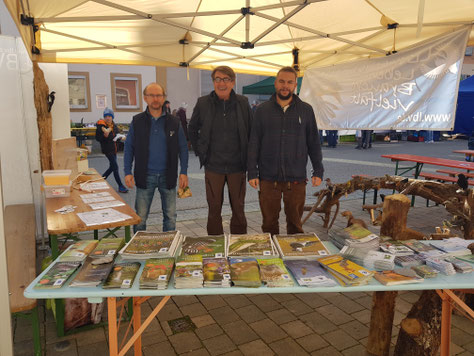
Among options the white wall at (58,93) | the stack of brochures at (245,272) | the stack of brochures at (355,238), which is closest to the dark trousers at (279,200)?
the stack of brochures at (355,238)

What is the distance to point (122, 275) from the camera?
196 cm

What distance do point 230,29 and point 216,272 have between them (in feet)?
12.0

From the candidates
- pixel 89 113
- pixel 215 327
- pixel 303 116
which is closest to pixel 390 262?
pixel 215 327

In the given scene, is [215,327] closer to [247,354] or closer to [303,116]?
[247,354]

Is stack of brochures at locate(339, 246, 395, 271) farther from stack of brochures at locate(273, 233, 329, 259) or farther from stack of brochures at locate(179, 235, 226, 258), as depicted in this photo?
stack of brochures at locate(179, 235, 226, 258)

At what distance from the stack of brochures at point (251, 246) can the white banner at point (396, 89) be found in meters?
2.71

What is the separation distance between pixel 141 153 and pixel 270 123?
56.4 inches

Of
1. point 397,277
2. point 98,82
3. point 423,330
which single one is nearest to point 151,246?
point 397,277

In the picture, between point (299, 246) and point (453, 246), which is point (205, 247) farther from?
point (453, 246)

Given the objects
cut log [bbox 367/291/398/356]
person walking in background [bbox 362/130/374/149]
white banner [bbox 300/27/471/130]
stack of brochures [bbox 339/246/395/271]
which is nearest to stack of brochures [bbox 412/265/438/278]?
stack of brochures [bbox 339/246/395/271]

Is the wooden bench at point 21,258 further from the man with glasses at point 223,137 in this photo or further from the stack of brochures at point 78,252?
the man with glasses at point 223,137

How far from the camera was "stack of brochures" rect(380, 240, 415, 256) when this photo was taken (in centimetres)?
A: 230

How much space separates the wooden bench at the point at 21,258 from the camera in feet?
7.79

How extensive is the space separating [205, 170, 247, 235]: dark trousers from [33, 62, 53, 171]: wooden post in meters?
1.99
